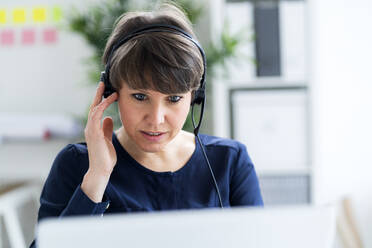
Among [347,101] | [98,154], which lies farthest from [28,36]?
[98,154]

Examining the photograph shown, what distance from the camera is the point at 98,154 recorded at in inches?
41.7

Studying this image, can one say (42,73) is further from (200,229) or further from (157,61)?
(200,229)

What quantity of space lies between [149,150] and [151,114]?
0.35 feet

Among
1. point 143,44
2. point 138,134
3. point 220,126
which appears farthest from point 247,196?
point 220,126

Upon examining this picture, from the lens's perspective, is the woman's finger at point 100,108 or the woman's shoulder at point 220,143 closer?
the woman's finger at point 100,108

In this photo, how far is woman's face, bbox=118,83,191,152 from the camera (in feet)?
3.34

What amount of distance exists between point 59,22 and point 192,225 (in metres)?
2.43

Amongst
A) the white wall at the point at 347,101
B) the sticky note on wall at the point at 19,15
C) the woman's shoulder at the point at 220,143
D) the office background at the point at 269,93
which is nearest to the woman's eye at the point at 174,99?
the woman's shoulder at the point at 220,143

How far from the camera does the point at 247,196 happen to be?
1.21m

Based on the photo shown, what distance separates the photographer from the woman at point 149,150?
1.01m

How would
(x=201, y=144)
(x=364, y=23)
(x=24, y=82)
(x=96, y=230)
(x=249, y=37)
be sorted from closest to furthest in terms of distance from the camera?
1. (x=96, y=230)
2. (x=201, y=144)
3. (x=249, y=37)
4. (x=364, y=23)
5. (x=24, y=82)

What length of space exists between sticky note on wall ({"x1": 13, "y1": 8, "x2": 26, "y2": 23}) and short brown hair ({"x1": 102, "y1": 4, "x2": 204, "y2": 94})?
1947mm

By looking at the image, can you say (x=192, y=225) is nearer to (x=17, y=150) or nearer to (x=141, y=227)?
(x=141, y=227)

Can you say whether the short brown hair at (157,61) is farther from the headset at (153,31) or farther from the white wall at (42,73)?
the white wall at (42,73)
